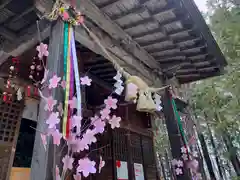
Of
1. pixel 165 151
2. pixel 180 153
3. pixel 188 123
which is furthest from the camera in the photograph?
pixel 165 151

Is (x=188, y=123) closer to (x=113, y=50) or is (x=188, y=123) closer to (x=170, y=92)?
(x=170, y=92)

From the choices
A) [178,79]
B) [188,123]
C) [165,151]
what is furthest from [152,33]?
[165,151]

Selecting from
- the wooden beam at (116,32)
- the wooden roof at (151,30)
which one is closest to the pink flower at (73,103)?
Answer: the wooden roof at (151,30)

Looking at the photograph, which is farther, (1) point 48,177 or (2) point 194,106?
(2) point 194,106

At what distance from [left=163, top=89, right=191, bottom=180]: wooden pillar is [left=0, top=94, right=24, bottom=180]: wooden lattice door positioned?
274 centimetres

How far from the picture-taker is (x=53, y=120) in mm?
1485

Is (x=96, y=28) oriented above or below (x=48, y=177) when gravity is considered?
above

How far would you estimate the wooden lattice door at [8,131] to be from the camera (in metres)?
2.93

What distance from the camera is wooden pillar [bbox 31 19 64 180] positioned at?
142cm

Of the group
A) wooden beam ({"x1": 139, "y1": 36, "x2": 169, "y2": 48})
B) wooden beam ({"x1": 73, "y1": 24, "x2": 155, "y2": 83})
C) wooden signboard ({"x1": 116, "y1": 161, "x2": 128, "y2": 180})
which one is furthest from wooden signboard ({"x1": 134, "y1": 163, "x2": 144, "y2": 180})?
wooden beam ({"x1": 139, "y1": 36, "x2": 169, "y2": 48})

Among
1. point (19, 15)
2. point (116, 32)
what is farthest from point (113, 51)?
point (19, 15)

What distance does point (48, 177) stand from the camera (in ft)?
4.54

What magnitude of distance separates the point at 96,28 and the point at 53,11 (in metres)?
0.81

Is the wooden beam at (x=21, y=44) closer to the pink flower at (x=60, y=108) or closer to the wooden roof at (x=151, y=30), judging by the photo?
the wooden roof at (x=151, y=30)
